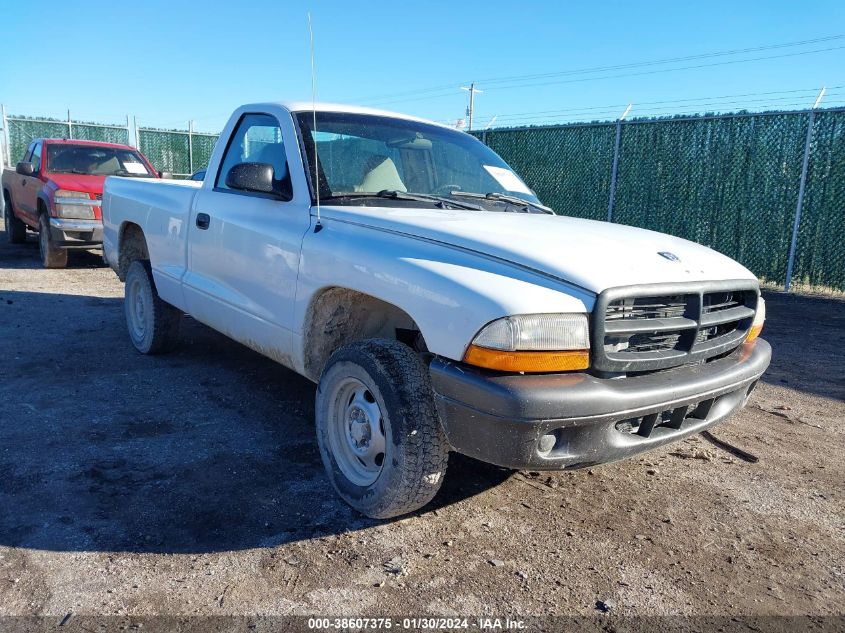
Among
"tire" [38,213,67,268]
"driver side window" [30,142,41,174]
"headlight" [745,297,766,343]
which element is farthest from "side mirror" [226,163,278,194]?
"driver side window" [30,142,41,174]

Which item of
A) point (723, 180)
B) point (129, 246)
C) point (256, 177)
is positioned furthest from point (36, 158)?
point (723, 180)

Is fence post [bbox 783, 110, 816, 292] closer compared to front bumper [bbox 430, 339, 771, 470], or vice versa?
front bumper [bbox 430, 339, 771, 470]

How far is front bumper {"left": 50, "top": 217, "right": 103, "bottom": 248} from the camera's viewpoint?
9.61 meters

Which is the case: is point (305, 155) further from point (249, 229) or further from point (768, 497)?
point (768, 497)

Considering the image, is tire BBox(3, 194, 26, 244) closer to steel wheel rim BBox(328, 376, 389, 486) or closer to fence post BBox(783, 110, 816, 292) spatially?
steel wheel rim BBox(328, 376, 389, 486)

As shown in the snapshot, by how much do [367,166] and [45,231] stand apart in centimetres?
825

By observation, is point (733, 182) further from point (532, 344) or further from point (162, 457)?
point (162, 457)

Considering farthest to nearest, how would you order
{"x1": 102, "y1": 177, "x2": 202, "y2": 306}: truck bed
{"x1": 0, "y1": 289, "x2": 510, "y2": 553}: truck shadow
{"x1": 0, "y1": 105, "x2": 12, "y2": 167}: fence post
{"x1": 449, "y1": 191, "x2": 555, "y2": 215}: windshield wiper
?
{"x1": 0, "y1": 105, "x2": 12, "y2": 167}: fence post → {"x1": 102, "y1": 177, "x2": 202, "y2": 306}: truck bed → {"x1": 449, "y1": 191, "x2": 555, "y2": 215}: windshield wiper → {"x1": 0, "y1": 289, "x2": 510, "y2": 553}: truck shadow

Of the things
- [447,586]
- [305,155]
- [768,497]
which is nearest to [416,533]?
[447,586]

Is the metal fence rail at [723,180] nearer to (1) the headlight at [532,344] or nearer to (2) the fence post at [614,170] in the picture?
(2) the fence post at [614,170]

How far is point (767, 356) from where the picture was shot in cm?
333

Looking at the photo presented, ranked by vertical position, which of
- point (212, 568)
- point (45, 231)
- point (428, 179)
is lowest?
point (212, 568)

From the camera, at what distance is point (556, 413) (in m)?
2.37

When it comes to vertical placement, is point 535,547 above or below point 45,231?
below
